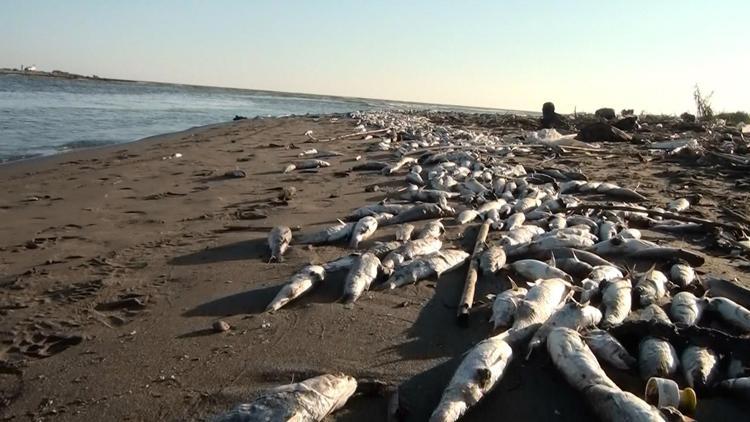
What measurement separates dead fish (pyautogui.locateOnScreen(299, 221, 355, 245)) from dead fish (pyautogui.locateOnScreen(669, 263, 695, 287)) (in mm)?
3489

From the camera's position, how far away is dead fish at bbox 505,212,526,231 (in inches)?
267

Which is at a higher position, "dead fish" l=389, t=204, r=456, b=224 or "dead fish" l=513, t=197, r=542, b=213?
"dead fish" l=513, t=197, r=542, b=213

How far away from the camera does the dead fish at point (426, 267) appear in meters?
4.82

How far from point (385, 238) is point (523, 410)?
367 centimetres

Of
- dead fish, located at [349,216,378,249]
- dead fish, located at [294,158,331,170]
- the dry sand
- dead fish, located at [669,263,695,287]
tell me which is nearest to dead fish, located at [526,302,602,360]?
the dry sand

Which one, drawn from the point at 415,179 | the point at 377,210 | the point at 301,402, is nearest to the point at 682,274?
the point at 377,210

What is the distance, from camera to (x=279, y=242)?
18.7 ft

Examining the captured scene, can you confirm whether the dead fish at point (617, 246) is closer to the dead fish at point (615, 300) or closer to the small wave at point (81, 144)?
the dead fish at point (615, 300)

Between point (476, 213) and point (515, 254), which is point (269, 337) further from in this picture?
point (476, 213)

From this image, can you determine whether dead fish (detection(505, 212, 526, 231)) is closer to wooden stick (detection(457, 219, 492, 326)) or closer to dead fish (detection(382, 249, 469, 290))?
wooden stick (detection(457, 219, 492, 326))

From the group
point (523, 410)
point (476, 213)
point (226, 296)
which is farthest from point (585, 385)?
point (476, 213)

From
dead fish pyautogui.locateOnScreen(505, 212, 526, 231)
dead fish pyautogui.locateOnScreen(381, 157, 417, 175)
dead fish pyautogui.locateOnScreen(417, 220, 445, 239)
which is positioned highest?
dead fish pyautogui.locateOnScreen(381, 157, 417, 175)

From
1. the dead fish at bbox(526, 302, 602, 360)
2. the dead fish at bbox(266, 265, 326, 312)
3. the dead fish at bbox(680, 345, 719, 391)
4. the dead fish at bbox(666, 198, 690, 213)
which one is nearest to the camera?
the dead fish at bbox(680, 345, 719, 391)

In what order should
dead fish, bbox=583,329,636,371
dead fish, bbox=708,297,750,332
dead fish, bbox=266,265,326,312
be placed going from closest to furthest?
dead fish, bbox=583,329,636,371
dead fish, bbox=708,297,750,332
dead fish, bbox=266,265,326,312
